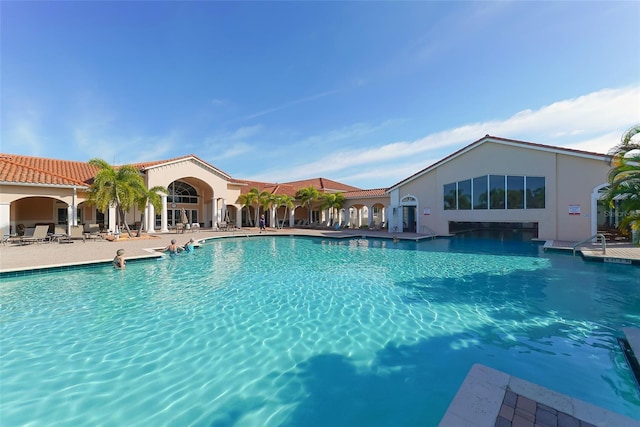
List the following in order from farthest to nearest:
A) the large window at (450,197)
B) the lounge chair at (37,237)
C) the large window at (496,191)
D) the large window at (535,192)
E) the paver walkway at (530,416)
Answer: the large window at (450,197) < the large window at (496,191) < the large window at (535,192) < the lounge chair at (37,237) < the paver walkway at (530,416)

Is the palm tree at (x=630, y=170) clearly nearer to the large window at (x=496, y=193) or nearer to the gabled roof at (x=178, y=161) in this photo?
the large window at (x=496, y=193)

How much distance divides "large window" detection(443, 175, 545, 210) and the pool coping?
2043cm

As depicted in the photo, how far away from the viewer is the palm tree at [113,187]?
17828 millimetres

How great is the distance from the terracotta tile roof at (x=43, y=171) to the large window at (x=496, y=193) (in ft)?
94.1

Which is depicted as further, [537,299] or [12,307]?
[537,299]

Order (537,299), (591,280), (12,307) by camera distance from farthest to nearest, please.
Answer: (591,280)
(537,299)
(12,307)

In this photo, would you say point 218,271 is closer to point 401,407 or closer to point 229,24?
point 401,407

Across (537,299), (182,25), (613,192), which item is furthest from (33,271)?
(613,192)

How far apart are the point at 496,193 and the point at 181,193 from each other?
99.7ft

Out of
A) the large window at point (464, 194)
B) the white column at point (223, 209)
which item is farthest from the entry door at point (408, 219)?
the white column at point (223, 209)

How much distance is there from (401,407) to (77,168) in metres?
32.0

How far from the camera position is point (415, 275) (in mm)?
10273

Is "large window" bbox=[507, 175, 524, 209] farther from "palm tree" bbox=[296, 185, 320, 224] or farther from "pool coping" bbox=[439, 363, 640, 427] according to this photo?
"pool coping" bbox=[439, 363, 640, 427]

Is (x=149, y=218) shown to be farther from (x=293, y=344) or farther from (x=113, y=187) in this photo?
(x=293, y=344)
